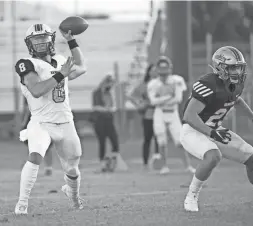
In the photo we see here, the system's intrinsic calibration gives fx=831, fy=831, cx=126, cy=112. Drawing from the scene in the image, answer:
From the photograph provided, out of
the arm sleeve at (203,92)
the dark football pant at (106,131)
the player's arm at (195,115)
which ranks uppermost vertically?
the arm sleeve at (203,92)

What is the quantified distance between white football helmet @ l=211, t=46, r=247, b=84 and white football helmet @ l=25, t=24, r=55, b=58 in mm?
1577

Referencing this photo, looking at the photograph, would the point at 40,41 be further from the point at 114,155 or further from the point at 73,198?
the point at 114,155

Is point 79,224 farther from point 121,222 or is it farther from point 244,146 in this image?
point 244,146

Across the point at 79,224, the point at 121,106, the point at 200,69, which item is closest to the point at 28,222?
the point at 79,224

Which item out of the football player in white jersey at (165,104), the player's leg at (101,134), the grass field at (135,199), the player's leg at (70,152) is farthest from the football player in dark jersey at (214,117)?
the player's leg at (101,134)

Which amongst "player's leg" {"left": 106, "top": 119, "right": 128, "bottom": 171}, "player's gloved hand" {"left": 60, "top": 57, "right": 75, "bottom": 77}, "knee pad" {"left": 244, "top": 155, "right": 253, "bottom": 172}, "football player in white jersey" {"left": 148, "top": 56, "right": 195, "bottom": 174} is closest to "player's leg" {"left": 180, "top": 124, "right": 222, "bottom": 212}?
"knee pad" {"left": 244, "top": 155, "right": 253, "bottom": 172}

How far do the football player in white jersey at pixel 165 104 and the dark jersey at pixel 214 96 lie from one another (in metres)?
5.98

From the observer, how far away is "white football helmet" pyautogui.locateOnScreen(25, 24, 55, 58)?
25.8ft

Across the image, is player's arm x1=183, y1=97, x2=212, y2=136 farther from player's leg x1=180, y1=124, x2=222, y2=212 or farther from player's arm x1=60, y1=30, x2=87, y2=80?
player's arm x1=60, y1=30, x2=87, y2=80

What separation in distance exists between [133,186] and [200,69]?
1045 centimetres

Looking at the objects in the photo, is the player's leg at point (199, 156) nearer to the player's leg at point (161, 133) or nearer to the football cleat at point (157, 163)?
the player's leg at point (161, 133)

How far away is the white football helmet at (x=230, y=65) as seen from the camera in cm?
768

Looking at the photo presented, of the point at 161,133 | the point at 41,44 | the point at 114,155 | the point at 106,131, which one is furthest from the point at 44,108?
the point at 106,131

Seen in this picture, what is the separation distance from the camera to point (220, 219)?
692cm
